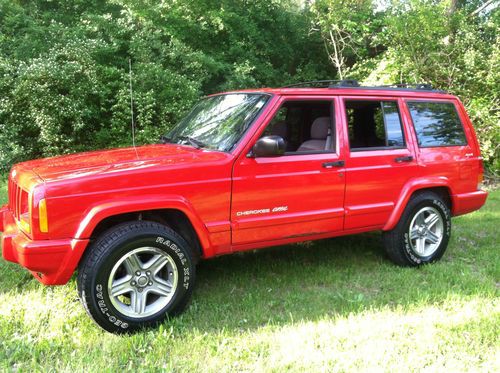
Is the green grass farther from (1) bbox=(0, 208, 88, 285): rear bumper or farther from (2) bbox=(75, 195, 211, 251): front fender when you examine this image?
(2) bbox=(75, 195, 211, 251): front fender

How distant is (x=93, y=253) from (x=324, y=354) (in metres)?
1.81

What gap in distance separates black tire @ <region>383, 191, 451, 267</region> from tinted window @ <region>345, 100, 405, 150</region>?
0.67 m

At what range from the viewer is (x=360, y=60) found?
14453 mm

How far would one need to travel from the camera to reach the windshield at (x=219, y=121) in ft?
13.0

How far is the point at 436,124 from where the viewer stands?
16.6 feet

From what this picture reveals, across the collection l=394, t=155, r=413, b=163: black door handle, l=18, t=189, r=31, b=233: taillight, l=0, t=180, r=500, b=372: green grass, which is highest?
l=394, t=155, r=413, b=163: black door handle

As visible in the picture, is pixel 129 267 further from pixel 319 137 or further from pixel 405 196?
pixel 405 196

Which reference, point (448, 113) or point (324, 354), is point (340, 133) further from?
point (324, 354)

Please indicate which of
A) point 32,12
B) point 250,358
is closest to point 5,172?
point 32,12

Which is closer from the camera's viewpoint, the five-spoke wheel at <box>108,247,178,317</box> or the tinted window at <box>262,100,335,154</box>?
the five-spoke wheel at <box>108,247,178,317</box>

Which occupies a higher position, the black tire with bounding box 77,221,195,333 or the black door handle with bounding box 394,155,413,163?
the black door handle with bounding box 394,155,413,163

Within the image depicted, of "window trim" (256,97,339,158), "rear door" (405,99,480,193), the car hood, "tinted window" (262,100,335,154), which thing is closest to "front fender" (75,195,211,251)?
the car hood

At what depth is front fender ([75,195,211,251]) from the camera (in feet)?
10.3

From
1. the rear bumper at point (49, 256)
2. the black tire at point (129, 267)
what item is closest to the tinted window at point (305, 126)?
the black tire at point (129, 267)
